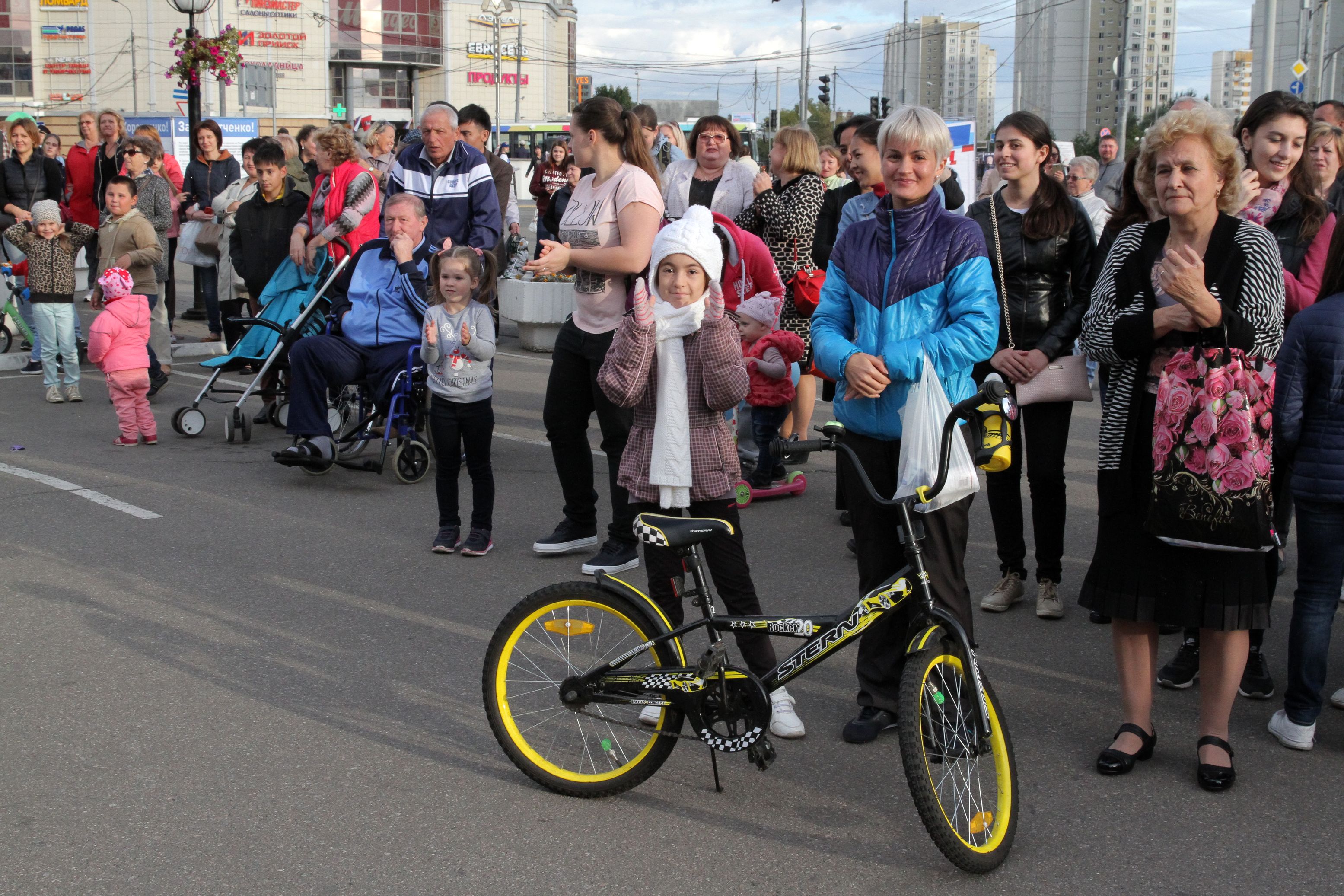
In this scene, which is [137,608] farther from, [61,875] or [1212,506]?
[1212,506]

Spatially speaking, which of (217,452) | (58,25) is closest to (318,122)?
(58,25)

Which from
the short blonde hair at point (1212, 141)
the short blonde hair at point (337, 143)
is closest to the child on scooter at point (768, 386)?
the short blonde hair at point (1212, 141)

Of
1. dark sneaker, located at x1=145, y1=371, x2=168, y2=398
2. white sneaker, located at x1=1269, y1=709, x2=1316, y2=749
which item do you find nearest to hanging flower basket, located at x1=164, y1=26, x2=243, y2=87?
dark sneaker, located at x1=145, y1=371, x2=168, y2=398

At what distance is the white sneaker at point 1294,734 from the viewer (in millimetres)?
4273

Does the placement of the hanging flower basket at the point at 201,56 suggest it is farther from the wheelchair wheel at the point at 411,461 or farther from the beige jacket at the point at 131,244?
the wheelchair wheel at the point at 411,461

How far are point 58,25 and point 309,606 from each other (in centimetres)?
9051

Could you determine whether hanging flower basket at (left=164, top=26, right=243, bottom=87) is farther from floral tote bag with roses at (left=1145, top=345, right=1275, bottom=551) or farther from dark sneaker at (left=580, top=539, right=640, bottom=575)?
floral tote bag with roses at (left=1145, top=345, right=1275, bottom=551)

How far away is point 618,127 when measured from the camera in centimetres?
600

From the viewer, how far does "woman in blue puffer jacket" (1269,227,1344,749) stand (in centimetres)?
411

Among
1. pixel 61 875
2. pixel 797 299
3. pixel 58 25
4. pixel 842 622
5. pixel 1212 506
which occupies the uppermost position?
pixel 58 25

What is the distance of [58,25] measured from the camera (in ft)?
273

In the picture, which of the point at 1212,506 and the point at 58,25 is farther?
the point at 58,25

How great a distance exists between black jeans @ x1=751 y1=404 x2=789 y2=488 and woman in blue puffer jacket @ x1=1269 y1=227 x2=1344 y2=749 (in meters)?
3.73

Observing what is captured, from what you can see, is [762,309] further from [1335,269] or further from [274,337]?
[274,337]
